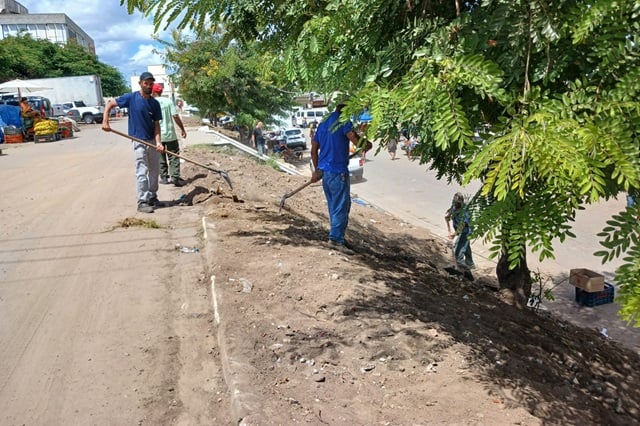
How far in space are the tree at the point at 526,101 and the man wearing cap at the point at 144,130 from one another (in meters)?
4.74

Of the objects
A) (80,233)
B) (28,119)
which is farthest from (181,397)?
(28,119)

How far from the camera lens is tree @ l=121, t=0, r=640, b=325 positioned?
1.81 m

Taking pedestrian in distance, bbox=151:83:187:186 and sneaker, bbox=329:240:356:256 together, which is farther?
pedestrian in distance, bbox=151:83:187:186

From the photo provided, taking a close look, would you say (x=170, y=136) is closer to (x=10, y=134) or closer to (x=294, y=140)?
(x=10, y=134)

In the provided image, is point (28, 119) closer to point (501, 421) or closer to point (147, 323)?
point (147, 323)

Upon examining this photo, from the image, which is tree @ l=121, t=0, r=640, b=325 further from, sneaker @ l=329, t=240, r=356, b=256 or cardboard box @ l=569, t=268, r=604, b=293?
cardboard box @ l=569, t=268, r=604, b=293

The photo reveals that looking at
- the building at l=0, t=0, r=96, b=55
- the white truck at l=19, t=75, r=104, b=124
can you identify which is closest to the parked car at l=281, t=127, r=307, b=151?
the white truck at l=19, t=75, r=104, b=124

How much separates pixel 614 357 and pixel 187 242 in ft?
14.9

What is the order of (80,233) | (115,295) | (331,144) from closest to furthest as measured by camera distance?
(115,295) < (331,144) < (80,233)

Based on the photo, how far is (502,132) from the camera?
6.68ft

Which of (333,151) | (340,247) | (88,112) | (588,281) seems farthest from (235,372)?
(88,112)

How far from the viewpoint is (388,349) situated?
11.7 ft

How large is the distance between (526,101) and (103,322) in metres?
3.37

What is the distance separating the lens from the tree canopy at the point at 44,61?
4191 cm
